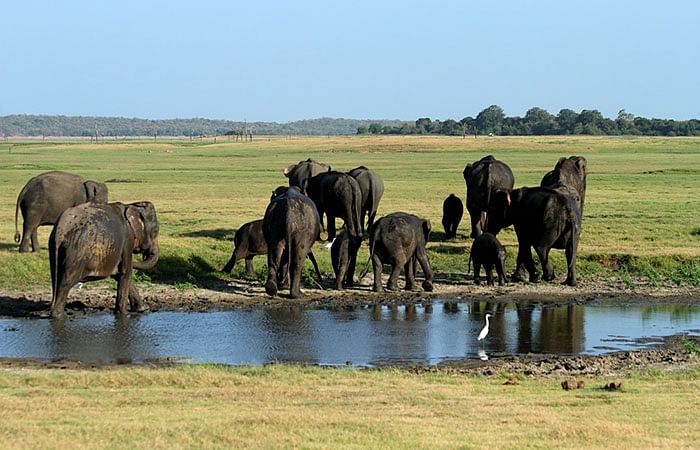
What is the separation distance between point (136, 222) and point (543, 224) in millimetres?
8157

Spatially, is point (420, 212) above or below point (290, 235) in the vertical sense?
below

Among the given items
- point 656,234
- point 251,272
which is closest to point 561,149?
point 656,234

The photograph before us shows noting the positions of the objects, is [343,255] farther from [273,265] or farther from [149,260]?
[149,260]

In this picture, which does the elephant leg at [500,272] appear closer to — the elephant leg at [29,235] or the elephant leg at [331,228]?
the elephant leg at [331,228]

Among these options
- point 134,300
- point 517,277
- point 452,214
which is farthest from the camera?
point 452,214

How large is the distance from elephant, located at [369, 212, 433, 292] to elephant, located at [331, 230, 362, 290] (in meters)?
0.52

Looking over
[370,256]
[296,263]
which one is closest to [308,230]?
[296,263]

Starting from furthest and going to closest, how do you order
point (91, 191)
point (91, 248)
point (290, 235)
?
point (91, 191)
point (290, 235)
point (91, 248)

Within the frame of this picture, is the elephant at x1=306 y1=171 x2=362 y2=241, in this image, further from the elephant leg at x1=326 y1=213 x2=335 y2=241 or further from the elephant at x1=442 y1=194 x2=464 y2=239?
the elephant at x1=442 y1=194 x2=464 y2=239

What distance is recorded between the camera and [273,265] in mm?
22391

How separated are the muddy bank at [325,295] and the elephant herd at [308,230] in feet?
1.22

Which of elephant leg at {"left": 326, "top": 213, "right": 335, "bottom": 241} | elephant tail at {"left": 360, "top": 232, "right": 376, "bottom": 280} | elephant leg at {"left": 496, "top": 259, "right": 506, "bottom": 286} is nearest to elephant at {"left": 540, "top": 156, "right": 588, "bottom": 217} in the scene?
elephant leg at {"left": 496, "top": 259, "right": 506, "bottom": 286}

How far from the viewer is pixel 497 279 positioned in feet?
80.7

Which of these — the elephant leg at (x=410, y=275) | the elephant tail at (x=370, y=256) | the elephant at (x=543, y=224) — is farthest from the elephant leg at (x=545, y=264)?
the elephant tail at (x=370, y=256)
